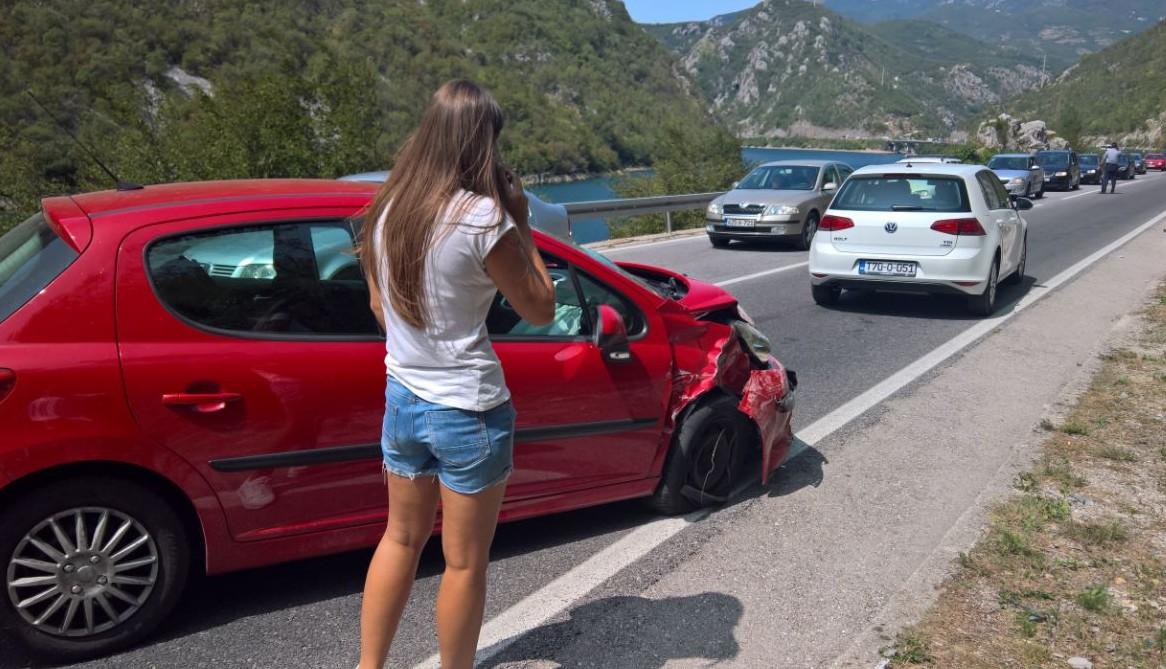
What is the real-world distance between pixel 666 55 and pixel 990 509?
168m

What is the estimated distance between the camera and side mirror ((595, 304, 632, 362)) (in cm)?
362

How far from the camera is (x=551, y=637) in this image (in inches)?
124

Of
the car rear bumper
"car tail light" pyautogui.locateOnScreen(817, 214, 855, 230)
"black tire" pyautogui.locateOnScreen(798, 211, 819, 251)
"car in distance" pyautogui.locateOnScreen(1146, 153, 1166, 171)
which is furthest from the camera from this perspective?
"car in distance" pyautogui.locateOnScreen(1146, 153, 1166, 171)

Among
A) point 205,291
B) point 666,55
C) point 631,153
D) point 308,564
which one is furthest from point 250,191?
point 666,55

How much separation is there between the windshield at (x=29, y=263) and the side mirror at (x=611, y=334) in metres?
1.94

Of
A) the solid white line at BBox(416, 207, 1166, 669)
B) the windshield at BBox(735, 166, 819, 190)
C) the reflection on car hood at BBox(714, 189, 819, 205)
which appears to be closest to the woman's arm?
the solid white line at BBox(416, 207, 1166, 669)

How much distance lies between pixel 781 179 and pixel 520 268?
16.3m

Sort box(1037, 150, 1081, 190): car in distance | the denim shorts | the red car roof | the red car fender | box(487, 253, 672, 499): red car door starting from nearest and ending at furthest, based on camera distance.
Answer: the denim shorts
the red car roof
box(487, 253, 672, 499): red car door
the red car fender
box(1037, 150, 1081, 190): car in distance

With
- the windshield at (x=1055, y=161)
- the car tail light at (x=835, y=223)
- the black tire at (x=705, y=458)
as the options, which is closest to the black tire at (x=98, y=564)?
the black tire at (x=705, y=458)

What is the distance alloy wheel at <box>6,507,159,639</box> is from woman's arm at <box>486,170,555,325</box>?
1.73 meters

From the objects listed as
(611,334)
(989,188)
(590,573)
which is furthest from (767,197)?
(590,573)

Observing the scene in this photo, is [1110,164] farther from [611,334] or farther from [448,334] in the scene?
[448,334]

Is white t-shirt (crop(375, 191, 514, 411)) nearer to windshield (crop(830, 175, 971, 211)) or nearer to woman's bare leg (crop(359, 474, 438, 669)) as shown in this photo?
woman's bare leg (crop(359, 474, 438, 669))

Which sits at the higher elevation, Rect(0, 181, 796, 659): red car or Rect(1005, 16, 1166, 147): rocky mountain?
Rect(0, 181, 796, 659): red car
